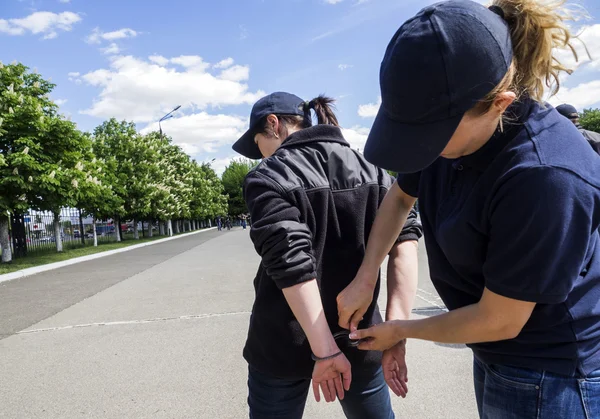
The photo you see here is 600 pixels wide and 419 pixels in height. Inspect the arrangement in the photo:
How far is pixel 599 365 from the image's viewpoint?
1179 mm

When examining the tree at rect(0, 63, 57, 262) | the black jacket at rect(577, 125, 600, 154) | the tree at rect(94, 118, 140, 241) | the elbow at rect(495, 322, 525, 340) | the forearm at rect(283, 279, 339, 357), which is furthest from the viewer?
the tree at rect(94, 118, 140, 241)

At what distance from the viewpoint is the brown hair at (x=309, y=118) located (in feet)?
6.61

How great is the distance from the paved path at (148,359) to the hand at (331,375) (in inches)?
75.2

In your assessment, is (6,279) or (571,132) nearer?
(571,132)

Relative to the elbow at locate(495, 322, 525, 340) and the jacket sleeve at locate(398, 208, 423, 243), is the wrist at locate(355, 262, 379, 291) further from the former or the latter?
the elbow at locate(495, 322, 525, 340)

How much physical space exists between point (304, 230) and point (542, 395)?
32.9 inches

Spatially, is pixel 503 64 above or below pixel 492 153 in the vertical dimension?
above

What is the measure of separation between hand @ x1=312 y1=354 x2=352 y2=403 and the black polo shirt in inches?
16.8

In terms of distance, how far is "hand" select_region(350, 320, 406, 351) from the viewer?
1.43 meters

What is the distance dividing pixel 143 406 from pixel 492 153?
134 inches

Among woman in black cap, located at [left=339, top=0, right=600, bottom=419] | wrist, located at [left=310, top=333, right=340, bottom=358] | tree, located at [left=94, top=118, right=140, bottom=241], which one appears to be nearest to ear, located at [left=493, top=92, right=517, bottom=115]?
woman in black cap, located at [left=339, top=0, right=600, bottom=419]

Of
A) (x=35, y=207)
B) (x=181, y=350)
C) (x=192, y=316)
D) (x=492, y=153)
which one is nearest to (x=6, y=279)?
(x=35, y=207)

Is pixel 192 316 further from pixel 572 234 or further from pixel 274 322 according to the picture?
pixel 572 234

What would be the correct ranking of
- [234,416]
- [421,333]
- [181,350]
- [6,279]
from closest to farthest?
[421,333] < [234,416] < [181,350] < [6,279]
